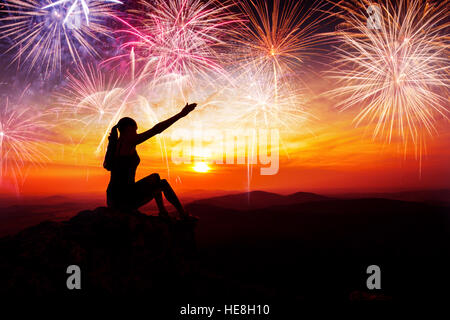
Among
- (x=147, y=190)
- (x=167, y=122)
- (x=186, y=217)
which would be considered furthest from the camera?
(x=186, y=217)

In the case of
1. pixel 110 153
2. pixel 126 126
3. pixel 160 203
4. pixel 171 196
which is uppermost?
pixel 126 126

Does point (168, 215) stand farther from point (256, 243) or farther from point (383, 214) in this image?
point (383, 214)

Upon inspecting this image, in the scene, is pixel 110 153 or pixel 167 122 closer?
pixel 167 122

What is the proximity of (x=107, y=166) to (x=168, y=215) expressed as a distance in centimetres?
174

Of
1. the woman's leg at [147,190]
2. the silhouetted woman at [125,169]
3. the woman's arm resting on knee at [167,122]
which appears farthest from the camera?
the woman's leg at [147,190]

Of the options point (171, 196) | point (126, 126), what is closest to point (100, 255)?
point (171, 196)

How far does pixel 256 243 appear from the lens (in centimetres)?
1260

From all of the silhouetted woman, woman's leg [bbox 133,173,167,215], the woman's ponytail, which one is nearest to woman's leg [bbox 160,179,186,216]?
woman's leg [bbox 133,173,167,215]

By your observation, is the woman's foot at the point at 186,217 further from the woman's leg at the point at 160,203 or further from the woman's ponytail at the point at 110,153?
the woman's ponytail at the point at 110,153

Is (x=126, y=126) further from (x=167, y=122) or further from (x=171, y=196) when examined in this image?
(x=171, y=196)

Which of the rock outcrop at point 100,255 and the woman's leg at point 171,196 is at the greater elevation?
the woman's leg at point 171,196

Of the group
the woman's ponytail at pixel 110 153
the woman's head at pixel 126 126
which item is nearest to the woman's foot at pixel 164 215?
the woman's ponytail at pixel 110 153

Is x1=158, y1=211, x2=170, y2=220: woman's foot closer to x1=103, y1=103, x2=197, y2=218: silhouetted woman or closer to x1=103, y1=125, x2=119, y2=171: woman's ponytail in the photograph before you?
x1=103, y1=103, x2=197, y2=218: silhouetted woman

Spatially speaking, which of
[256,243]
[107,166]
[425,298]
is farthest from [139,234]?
[256,243]
